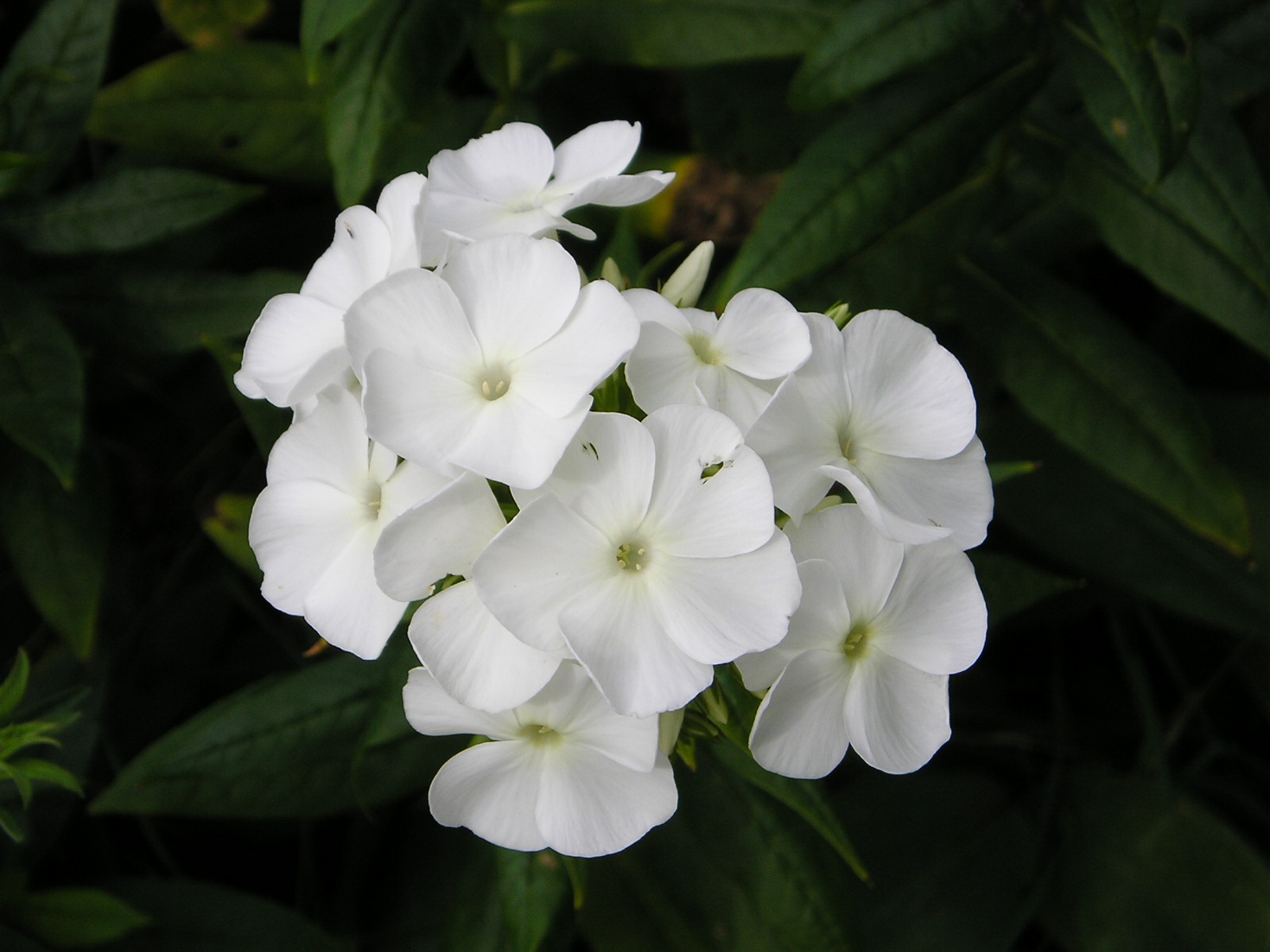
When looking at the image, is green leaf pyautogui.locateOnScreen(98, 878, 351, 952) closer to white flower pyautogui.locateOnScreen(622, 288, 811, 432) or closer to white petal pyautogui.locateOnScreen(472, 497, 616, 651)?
white petal pyautogui.locateOnScreen(472, 497, 616, 651)

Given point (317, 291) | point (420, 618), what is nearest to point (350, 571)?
point (420, 618)

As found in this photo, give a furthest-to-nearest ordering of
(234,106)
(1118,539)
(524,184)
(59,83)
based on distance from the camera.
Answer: (1118,539), (234,106), (59,83), (524,184)

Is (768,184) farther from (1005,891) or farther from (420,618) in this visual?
(1005,891)

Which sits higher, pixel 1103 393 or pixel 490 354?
pixel 490 354

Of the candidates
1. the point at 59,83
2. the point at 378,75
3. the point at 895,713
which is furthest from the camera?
the point at 59,83

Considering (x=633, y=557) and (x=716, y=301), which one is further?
(x=716, y=301)

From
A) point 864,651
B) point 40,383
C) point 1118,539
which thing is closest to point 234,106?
point 40,383

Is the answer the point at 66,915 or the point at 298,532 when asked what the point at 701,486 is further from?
the point at 66,915

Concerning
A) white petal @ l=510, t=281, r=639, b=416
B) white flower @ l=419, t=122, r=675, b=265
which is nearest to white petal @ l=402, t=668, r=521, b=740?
white petal @ l=510, t=281, r=639, b=416
